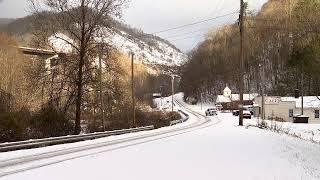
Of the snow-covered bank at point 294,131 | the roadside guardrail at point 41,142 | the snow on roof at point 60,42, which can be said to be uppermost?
the snow on roof at point 60,42

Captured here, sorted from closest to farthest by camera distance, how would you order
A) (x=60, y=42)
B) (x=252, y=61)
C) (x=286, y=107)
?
(x=60, y=42)
(x=286, y=107)
(x=252, y=61)

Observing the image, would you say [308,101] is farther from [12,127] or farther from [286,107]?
[12,127]

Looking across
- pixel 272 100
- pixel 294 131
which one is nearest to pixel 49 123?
pixel 294 131

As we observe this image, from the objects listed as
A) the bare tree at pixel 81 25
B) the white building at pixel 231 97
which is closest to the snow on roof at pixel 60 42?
the bare tree at pixel 81 25

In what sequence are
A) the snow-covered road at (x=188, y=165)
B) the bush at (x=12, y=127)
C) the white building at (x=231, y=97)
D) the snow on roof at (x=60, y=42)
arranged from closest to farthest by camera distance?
the snow-covered road at (x=188, y=165), the bush at (x=12, y=127), the snow on roof at (x=60, y=42), the white building at (x=231, y=97)

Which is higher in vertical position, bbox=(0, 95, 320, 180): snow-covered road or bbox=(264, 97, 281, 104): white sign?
bbox=(264, 97, 281, 104): white sign

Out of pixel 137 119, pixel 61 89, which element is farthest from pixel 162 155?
pixel 137 119

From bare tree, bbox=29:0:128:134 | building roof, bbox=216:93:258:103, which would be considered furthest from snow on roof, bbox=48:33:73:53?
building roof, bbox=216:93:258:103

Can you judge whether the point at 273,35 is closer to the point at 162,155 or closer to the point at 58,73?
the point at 58,73

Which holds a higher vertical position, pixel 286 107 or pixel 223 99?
pixel 223 99

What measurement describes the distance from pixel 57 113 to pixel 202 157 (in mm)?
23461

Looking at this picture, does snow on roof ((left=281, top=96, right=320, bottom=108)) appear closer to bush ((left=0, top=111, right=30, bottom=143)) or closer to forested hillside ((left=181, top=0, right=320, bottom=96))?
forested hillside ((left=181, top=0, right=320, bottom=96))

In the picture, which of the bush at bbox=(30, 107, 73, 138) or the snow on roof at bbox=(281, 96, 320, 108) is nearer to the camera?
the bush at bbox=(30, 107, 73, 138)

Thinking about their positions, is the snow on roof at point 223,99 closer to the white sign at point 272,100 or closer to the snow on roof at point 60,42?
the white sign at point 272,100
